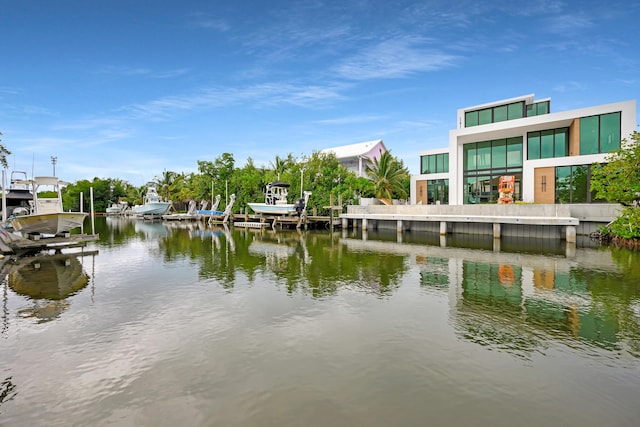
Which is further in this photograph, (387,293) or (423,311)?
(387,293)

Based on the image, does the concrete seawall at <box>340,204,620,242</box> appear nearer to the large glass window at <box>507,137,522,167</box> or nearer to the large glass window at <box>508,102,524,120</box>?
the large glass window at <box>507,137,522,167</box>

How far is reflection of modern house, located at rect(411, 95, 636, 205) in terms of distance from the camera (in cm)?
2566

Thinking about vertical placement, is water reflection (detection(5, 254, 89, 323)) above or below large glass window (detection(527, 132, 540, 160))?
below

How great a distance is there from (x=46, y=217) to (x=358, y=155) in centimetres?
4480

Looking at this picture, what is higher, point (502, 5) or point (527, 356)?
point (502, 5)

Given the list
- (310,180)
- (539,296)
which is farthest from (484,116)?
(539,296)

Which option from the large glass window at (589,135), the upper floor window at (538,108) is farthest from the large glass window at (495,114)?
the large glass window at (589,135)

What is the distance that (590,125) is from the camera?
85.4ft

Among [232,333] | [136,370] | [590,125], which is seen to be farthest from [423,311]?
[590,125]

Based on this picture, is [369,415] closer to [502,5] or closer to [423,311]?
[423,311]

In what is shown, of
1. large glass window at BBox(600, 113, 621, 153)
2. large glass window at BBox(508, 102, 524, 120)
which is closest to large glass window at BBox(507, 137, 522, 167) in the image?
large glass window at BBox(508, 102, 524, 120)

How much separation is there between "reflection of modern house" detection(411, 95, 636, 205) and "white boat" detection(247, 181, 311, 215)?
45.9 ft

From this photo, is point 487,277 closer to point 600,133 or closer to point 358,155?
point 600,133

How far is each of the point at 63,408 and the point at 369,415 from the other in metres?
3.91
